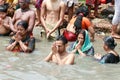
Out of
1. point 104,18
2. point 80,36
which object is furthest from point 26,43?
point 104,18

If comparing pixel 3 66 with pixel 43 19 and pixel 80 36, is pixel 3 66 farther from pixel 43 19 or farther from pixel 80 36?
pixel 43 19

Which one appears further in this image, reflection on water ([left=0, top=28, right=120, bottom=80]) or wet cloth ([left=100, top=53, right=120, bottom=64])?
wet cloth ([left=100, top=53, right=120, bottom=64])

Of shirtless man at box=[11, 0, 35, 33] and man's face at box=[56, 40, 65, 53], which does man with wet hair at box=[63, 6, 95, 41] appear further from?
man's face at box=[56, 40, 65, 53]

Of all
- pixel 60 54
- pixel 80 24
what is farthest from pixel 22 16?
pixel 60 54

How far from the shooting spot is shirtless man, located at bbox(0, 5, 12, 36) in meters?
10.8

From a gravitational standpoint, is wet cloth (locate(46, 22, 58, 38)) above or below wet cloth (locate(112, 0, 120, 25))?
below

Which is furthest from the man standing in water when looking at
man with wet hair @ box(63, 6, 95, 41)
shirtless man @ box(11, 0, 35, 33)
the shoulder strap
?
shirtless man @ box(11, 0, 35, 33)

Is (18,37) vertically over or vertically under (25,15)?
under

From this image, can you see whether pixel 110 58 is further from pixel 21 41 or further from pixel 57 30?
pixel 57 30

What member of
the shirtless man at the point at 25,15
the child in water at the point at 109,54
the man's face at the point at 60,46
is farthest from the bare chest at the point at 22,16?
the child in water at the point at 109,54

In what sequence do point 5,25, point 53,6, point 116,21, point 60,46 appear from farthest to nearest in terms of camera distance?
point 116,21
point 53,6
point 5,25
point 60,46

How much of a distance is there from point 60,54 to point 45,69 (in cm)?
46

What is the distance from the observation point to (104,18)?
13.2 metres

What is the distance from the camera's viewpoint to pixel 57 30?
1112 centimetres
